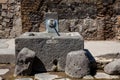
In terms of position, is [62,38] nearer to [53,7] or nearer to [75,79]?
[75,79]

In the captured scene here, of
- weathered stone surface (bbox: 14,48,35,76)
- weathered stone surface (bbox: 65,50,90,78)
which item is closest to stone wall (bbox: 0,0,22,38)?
weathered stone surface (bbox: 14,48,35,76)

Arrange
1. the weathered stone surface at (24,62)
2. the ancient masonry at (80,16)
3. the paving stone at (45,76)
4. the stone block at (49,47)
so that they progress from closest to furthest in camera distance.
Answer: the paving stone at (45,76) → the weathered stone surface at (24,62) → the stone block at (49,47) → the ancient masonry at (80,16)

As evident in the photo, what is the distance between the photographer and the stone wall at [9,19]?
339 inches

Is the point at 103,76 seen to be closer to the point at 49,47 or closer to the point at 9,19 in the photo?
the point at 49,47

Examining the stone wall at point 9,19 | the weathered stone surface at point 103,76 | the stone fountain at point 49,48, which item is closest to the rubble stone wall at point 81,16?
the stone wall at point 9,19

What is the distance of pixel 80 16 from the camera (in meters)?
7.98

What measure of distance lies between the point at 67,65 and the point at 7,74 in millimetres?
1080

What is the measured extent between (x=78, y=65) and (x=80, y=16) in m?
3.35

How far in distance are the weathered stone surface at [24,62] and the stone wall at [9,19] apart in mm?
3756

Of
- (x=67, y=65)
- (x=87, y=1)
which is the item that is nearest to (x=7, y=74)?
(x=67, y=65)

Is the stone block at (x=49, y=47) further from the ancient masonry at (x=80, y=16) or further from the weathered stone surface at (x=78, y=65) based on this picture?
the ancient masonry at (x=80, y=16)

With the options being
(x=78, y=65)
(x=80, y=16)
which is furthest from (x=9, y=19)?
(x=78, y=65)

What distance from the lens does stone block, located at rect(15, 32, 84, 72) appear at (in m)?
5.09

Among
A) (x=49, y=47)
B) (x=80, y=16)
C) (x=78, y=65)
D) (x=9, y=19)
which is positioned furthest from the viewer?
(x=9, y=19)
